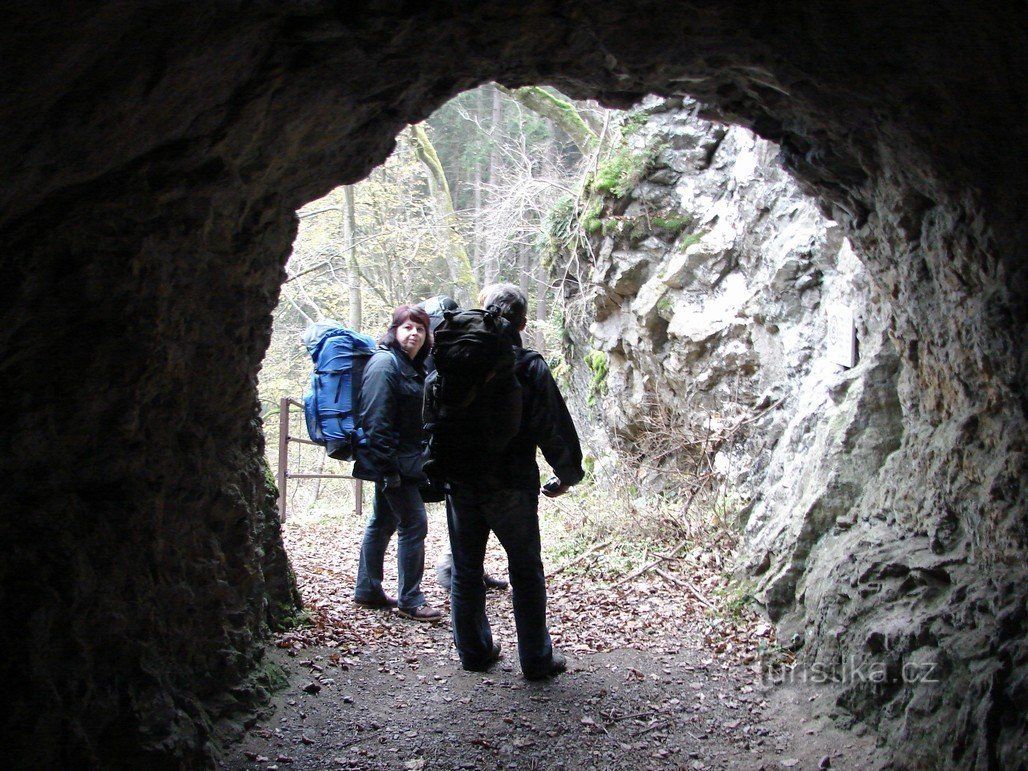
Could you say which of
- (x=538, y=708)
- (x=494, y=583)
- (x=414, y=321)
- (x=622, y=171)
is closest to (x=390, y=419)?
(x=414, y=321)

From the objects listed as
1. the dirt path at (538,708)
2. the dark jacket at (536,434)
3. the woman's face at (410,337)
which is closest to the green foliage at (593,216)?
the woman's face at (410,337)

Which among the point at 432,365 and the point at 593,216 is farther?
the point at 593,216

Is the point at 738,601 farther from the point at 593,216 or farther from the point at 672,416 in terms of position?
the point at 593,216

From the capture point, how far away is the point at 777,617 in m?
5.09

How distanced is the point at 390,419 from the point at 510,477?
4.64 ft

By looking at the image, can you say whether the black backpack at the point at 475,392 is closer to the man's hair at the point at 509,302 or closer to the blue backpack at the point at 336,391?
the man's hair at the point at 509,302

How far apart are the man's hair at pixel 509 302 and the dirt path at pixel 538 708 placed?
2.23 m

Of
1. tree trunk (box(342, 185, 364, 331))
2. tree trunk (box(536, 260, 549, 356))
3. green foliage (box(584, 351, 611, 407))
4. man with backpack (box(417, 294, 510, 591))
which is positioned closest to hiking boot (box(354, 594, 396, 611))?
man with backpack (box(417, 294, 510, 591))

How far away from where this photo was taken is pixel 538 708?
173 inches

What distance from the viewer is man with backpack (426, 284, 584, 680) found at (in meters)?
4.48

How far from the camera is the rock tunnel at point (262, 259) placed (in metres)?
2.63

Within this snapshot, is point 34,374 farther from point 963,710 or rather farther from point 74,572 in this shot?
point 963,710

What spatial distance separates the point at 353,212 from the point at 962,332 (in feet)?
47.6

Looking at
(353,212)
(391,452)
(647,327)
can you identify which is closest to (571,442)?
(391,452)
